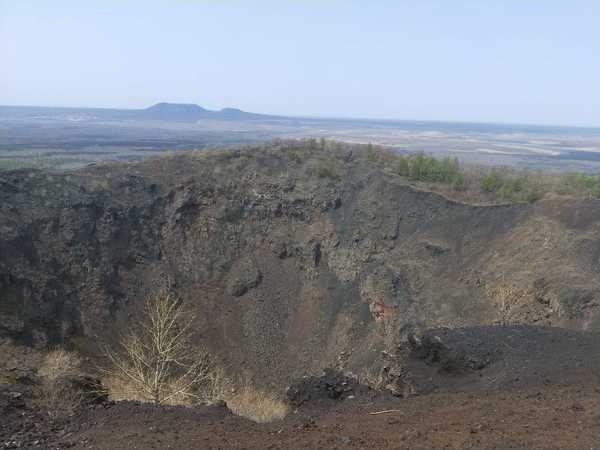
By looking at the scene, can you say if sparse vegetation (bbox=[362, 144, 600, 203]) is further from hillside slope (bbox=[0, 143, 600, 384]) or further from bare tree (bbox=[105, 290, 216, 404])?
bare tree (bbox=[105, 290, 216, 404])

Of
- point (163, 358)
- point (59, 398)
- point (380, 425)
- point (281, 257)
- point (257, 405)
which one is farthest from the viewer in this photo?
point (281, 257)

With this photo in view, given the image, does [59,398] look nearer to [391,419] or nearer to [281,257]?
[391,419]

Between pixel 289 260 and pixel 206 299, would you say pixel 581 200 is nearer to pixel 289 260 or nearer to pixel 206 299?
pixel 289 260

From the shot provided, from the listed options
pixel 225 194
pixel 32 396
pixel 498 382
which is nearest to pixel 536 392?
pixel 498 382

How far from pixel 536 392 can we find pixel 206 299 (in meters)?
27.4

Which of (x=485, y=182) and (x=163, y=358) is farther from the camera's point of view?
(x=485, y=182)

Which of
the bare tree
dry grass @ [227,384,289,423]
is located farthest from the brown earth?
dry grass @ [227,384,289,423]

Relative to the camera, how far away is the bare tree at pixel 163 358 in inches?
A: 749

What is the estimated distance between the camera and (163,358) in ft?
64.2

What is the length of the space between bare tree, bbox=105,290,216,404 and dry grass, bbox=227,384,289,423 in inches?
61.8

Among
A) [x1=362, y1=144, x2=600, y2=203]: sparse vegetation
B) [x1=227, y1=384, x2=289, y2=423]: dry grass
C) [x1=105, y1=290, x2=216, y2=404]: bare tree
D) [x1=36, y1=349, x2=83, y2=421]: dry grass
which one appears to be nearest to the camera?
[x1=36, y1=349, x2=83, y2=421]: dry grass

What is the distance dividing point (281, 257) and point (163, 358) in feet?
70.6

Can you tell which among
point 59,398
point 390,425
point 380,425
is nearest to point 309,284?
point 59,398

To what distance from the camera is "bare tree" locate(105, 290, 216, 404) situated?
62.4 ft
